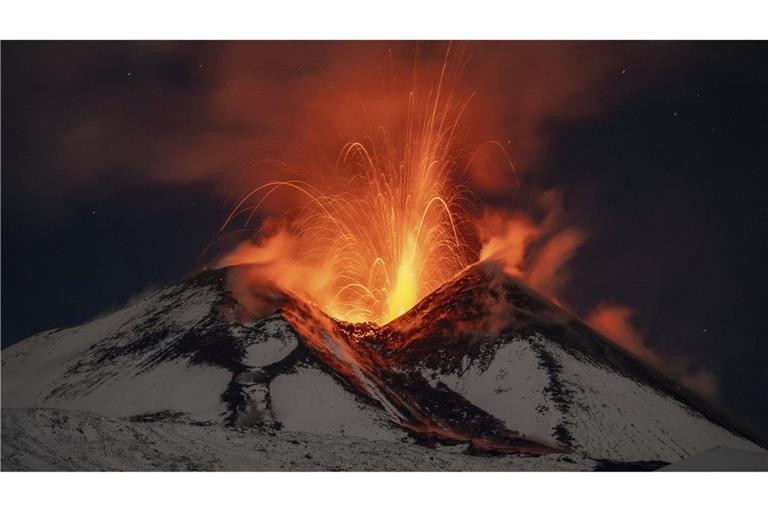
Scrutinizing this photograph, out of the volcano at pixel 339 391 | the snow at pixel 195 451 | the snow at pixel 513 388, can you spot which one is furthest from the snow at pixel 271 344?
the snow at pixel 195 451

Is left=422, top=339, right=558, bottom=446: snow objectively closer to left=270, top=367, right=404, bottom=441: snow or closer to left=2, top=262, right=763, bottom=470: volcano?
left=2, top=262, right=763, bottom=470: volcano

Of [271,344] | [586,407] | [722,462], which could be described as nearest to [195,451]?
[722,462]

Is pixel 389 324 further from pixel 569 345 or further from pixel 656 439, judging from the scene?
pixel 656 439

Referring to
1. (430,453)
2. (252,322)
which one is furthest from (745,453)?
(252,322)

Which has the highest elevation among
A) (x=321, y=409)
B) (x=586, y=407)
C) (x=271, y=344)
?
(x=586, y=407)

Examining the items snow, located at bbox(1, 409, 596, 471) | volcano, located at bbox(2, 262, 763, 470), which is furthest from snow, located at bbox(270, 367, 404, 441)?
snow, located at bbox(1, 409, 596, 471)

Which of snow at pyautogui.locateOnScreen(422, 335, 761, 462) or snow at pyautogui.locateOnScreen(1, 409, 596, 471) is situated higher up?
snow at pyautogui.locateOnScreen(422, 335, 761, 462)

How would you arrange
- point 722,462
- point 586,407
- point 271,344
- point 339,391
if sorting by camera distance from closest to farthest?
point 722,462, point 339,391, point 586,407, point 271,344

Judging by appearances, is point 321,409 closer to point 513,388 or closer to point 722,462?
point 513,388

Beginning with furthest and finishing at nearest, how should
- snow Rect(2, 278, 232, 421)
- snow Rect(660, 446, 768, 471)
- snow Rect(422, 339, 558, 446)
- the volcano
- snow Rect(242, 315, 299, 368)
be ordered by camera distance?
snow Rect(242, 315, 299, 368) < snow Rect(422, 339, 558, 446) < snow Rect(2, 278, 232, 421) < the volcano < snow Rect(660, 446, 768, 471)
